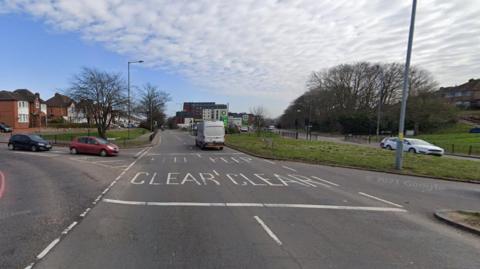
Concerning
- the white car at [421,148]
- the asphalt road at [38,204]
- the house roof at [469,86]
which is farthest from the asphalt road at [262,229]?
the house roof at [469,86]

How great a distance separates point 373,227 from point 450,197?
18.7 ft

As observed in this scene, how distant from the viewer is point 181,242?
5.81m

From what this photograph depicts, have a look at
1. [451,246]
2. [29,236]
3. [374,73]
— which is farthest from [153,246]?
[374,73]

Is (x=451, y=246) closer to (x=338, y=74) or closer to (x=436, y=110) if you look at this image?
(x=436, y=110)

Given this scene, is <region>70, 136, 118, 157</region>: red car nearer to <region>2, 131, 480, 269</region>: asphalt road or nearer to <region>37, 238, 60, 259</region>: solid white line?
<region>2, 131, 480, 269</region>: asphalt road

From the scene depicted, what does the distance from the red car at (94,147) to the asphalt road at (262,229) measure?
1420 centimetres

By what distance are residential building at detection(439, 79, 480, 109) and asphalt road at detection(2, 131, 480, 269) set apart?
99597 mm

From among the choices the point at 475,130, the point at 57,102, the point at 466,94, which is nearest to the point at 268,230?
the point at 475,130

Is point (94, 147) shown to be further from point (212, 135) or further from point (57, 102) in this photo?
point (57, 102)

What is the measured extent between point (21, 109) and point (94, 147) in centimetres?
5412

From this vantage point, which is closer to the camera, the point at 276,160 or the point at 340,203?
the point at 340,203

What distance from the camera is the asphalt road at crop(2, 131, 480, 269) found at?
5.11 meters

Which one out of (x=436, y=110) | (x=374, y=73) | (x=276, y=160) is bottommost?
(x=276, y=160)

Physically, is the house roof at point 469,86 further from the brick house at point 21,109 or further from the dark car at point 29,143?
the brick house at point 21,109
